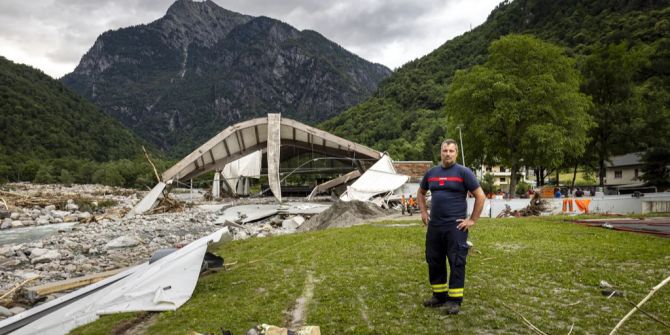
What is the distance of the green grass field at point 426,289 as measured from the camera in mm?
4266

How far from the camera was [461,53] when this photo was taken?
120438 mm

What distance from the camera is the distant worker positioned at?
456 centimetres

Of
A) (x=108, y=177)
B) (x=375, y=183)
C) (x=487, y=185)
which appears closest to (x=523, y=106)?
(x=375, y=183)

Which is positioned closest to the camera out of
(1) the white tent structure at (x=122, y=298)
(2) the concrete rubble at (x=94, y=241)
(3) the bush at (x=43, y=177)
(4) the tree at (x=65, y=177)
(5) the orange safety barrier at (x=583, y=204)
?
(1) the white tent structure at (x=122, y=298)

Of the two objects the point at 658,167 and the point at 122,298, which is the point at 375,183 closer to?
Answer: the point at 658,167

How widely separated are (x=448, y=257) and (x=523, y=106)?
23.9 m

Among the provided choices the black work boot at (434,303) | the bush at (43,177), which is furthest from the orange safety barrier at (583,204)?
the bush at (43,177)

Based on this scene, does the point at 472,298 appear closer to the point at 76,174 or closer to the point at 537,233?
the point at 537,233

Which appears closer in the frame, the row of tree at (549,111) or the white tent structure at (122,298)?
the white tent structure at (122,298)

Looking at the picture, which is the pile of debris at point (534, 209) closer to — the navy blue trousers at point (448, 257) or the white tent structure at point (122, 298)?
the navy blue trousers at point (448, 257)

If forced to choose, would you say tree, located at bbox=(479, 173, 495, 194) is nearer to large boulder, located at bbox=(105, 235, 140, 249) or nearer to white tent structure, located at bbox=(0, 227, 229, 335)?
large boulder, located at bbox=(105, 235, 140, 249)

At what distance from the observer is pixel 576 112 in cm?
2536

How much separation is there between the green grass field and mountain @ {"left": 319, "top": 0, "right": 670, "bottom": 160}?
57.6m

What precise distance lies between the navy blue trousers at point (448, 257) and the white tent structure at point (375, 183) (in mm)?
22309
